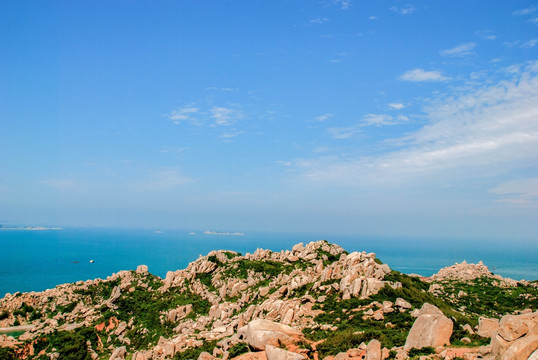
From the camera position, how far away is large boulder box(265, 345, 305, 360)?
14.6 m

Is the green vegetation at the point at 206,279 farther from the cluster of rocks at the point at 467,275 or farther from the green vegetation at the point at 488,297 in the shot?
the cluster of rocks at the point at 467,275

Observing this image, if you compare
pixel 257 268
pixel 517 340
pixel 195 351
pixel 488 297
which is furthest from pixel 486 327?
pixel 257 268

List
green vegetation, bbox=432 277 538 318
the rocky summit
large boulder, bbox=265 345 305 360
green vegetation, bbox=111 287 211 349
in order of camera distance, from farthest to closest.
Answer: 1. green vegetation, bbox=111 287 211 349
2. green vegetation, bbox=432 277 538 318
3. the rocky summit
4. large boulder, bbox=265 345 305 360

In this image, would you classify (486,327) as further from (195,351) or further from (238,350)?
(195,351)

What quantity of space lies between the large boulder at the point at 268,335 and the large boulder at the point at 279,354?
111 cm

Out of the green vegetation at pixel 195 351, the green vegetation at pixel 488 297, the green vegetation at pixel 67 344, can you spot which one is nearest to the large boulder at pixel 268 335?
the green vegetation at pixel 195 351

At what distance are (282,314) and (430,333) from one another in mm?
11421

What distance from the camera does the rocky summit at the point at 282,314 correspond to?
14883 millimetres

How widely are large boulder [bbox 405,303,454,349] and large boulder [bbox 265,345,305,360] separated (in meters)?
4.76

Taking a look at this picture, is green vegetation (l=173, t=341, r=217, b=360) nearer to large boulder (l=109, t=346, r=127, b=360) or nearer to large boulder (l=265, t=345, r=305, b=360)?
large boulder (l=265, t=345, r=305, b=360)

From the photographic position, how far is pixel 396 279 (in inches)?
1049

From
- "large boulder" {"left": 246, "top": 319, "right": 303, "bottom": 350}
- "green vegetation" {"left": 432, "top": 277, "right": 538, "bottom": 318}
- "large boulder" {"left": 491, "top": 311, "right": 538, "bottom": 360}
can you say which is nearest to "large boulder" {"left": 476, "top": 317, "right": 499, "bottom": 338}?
"large boulder" {"left": 491, "top": 311, "right": 538, "bottom": 360}

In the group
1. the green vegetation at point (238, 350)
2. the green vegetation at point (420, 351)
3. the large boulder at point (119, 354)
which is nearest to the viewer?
the green vegetation at point (420, 351)

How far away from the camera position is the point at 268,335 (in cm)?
1695
